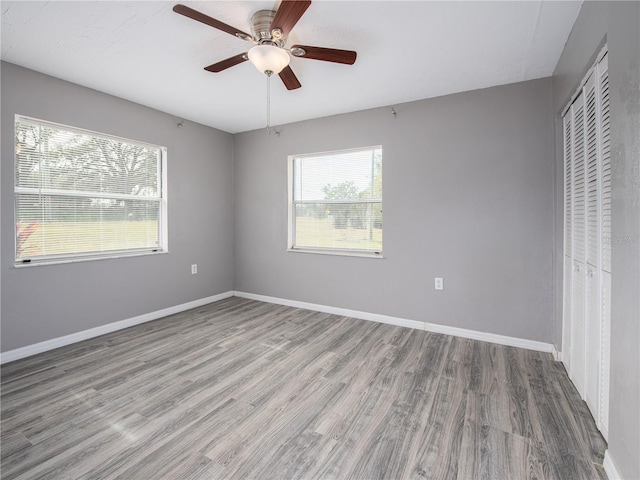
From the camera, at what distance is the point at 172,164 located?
150 inches

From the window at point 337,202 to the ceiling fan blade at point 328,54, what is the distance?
1628 millimetres

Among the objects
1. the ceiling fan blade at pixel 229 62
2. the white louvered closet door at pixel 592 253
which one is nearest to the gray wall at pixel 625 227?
the white louvered closet door at pixel 592 253

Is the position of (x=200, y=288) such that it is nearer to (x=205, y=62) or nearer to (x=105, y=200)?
(x=105, y=200)

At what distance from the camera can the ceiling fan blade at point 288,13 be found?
1560mm

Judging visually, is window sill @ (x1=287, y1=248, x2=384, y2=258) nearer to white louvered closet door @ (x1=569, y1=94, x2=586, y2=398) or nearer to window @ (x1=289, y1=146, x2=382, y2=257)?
window @ (x1=289, y1=146, x2=382, y2=257)

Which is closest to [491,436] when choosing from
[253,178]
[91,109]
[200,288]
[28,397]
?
[28,397]

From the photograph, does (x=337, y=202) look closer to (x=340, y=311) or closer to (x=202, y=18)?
(x=340, y=311)

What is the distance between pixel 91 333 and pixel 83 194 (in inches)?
55.4

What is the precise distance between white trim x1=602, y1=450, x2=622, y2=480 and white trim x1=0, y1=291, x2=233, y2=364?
400 centimetres

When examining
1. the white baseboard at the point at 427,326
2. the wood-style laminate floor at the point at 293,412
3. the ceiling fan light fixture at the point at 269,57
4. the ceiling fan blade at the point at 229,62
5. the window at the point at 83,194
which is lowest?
the wood-style laminate floor at the point at 293,412

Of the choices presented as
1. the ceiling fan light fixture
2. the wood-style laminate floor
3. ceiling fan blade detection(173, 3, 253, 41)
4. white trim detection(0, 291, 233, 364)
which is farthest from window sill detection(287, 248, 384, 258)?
ceiling fan blade detection(173, 3, 253, 41)

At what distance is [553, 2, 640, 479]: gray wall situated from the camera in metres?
1.17

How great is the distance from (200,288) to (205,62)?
285cm

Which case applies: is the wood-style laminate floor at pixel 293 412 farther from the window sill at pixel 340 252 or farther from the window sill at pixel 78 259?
the window sill at pixel 340 252
